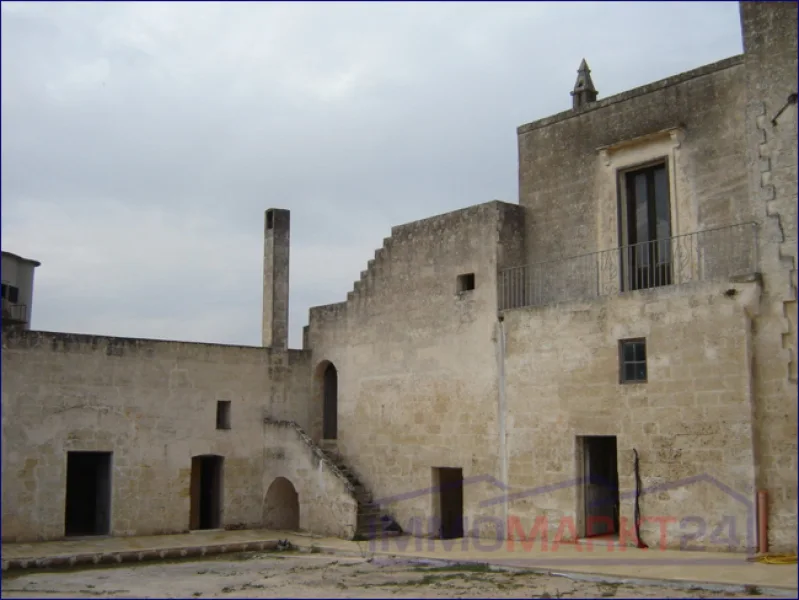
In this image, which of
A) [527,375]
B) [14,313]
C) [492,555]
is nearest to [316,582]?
[492,555]

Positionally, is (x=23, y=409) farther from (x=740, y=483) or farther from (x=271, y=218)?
(x=740, y=483)

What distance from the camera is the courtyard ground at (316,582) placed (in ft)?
33.1

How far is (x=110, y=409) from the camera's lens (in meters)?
16.4

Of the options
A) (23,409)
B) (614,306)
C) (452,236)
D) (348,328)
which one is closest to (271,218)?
(348,328)

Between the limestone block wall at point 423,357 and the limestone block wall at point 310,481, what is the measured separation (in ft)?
3.62

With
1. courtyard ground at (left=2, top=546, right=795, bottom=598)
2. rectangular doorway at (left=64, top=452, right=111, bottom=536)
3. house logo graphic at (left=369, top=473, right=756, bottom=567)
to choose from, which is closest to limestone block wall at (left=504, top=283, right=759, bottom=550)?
house logo graphic at (left=369, top=473, right=756, bottom=567)

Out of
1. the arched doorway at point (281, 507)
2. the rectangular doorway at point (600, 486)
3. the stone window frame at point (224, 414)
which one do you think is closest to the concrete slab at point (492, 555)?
the arched doorway at point (281, 507)

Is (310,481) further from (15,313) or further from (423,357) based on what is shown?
(15,313)

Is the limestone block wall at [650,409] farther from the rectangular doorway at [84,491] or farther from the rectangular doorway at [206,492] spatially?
the rectangular doorway at [84,491]

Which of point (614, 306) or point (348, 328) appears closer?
point (614, 306)

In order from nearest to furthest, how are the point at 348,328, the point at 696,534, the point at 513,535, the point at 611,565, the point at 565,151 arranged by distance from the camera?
the point at 611,565
the point at 696,534
the point at 513,535
the point at 565,151
the point at 348,328

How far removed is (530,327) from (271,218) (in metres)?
7.01

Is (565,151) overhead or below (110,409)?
overhead

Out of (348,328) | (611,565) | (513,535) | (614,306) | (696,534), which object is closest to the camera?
(611,565)
